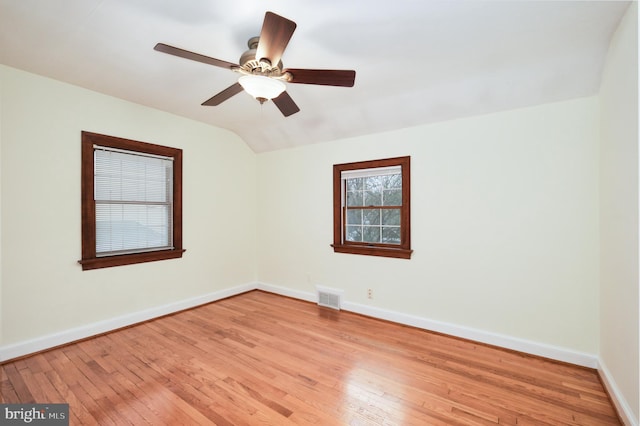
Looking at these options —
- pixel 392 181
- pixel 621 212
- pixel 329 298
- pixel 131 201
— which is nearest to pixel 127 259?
pixel 131 201

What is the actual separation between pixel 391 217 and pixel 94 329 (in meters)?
3.59

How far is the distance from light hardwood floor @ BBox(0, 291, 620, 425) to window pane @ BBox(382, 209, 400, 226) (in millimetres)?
1282

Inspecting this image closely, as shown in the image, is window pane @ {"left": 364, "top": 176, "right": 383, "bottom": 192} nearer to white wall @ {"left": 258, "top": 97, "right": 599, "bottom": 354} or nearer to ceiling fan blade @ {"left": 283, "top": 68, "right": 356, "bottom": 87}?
white wall @ {"left": 258, "top": 97, "right": 599, "bottom": 354}

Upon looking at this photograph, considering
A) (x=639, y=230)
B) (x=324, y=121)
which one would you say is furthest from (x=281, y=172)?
(x=639, y=230)

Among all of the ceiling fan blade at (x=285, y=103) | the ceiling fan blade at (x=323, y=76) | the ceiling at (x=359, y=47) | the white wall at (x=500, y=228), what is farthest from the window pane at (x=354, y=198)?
the ceiling fan blade at (x=323, y=76)

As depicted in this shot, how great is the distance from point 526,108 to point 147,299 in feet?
15.3

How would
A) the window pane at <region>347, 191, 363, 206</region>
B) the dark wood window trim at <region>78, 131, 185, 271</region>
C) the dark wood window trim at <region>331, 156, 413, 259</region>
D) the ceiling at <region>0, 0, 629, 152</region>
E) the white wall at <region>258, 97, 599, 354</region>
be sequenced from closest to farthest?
1. the ceiling at <region>0, 0, 629, 152</region>
2. the white wall at <region>258, 97, 599, 354</region>
3. the dark wood window trim at <region>78, 131, 185, 271</region>
4. the dark wood window trim at <region>331, 156, 413, 259</region>
5. the window pane at <region>347, 191, 363, 206</region>

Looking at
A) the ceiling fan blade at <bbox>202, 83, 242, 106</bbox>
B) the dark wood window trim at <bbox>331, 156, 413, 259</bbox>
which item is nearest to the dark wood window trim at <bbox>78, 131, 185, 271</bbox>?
the ceiling fan blade at <bbox>202, 83, 242, 106</bbox>

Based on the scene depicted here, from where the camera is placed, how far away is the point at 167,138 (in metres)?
3.79

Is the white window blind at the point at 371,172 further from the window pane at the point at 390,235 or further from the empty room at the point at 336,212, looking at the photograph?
the window pane at the point at 390,235

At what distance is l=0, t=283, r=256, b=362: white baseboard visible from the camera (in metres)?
2.65

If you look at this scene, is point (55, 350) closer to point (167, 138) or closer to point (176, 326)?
point (176, 326)

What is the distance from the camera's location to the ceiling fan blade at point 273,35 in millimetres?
1480

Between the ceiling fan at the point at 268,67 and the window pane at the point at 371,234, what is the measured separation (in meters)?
2.23
